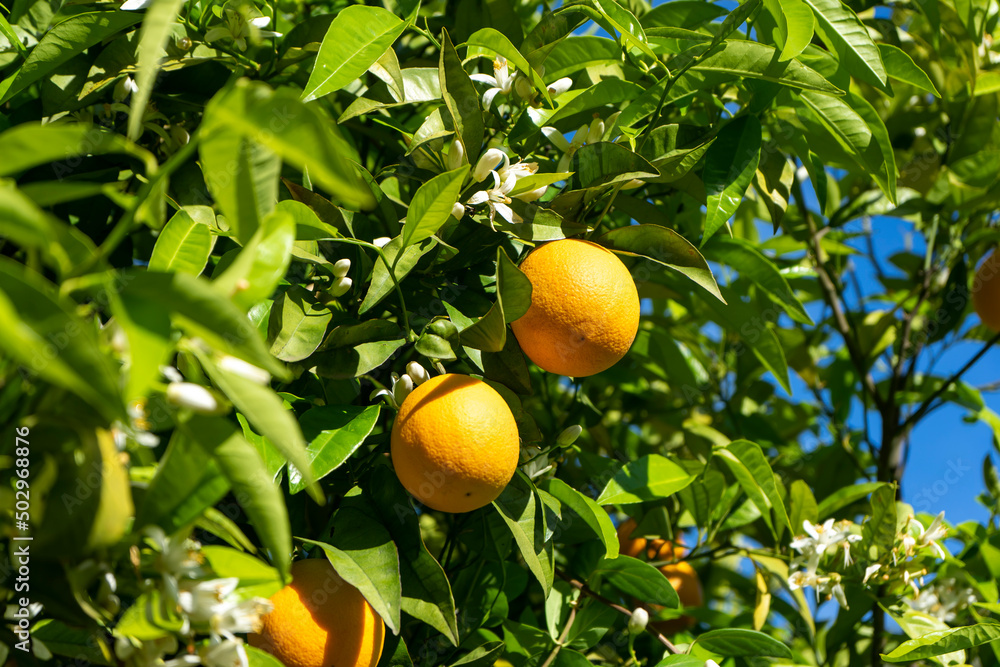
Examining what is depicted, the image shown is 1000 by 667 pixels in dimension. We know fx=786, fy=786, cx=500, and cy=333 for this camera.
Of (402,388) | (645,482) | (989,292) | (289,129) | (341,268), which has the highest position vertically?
(289,129)

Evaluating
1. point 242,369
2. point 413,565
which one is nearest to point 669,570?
point 413,565

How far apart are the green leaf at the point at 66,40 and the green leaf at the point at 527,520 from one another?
82cm

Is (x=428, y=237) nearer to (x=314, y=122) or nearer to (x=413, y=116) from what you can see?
(x=314, y=122)

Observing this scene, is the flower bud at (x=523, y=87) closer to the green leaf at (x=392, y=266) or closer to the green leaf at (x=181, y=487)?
the green leaf at (x=392, y=266)

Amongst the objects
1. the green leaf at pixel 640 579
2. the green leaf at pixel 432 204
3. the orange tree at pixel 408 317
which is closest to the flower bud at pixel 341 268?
the orange tree at pixel 408 317

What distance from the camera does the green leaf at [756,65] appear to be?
3.61 ft

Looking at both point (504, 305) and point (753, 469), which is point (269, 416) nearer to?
point (504, 305)

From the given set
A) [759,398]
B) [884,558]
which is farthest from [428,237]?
[759,398]

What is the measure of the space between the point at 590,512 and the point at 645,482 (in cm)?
18

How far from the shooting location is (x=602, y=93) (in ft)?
3.83

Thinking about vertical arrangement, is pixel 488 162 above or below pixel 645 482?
above

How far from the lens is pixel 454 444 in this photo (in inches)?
35.2

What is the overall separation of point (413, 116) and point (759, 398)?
1240mm

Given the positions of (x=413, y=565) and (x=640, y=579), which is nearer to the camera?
(x=413, y=565)
